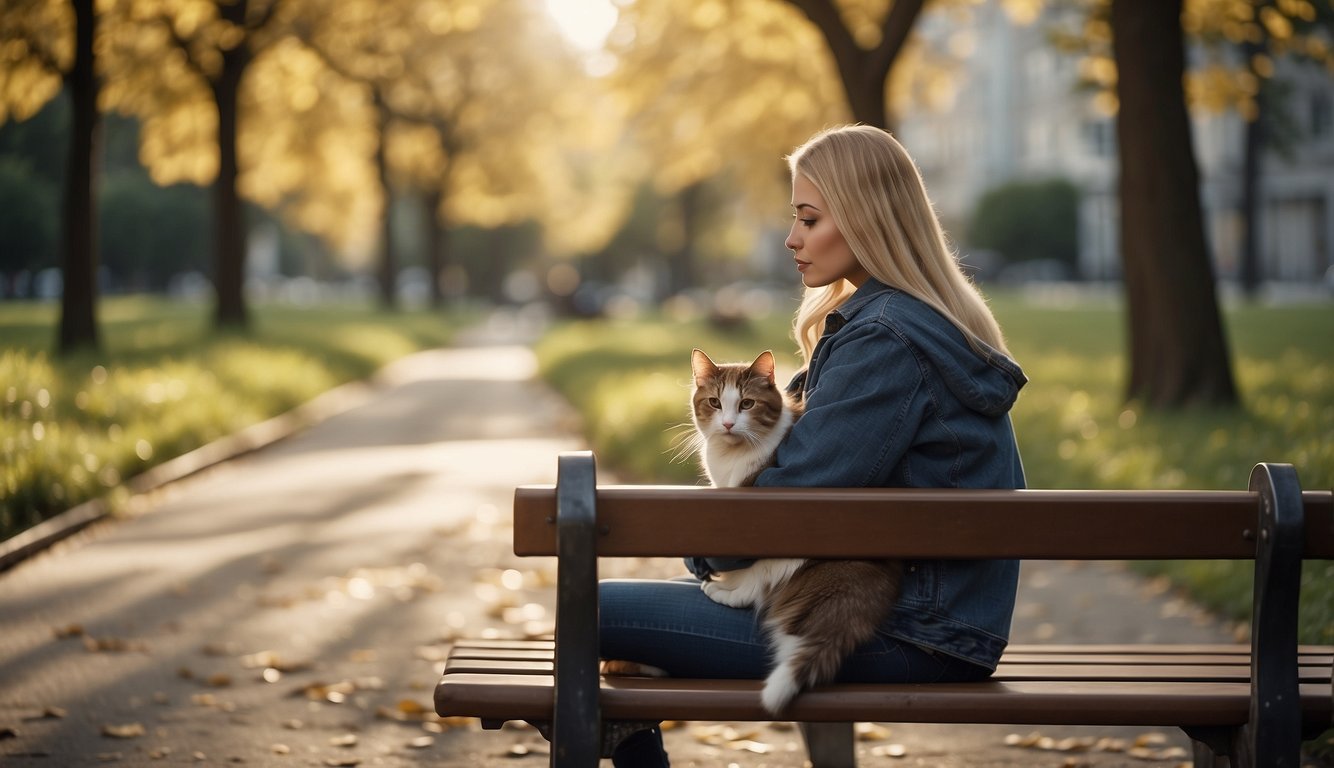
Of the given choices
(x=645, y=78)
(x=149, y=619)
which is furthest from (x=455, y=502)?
(x=645, y=78)

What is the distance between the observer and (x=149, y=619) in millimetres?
6859

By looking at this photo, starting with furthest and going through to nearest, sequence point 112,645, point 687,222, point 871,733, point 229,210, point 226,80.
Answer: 1. point 687,222
2. point 229,210
3. point 226,80
4. point 112,645
5. point 871,733

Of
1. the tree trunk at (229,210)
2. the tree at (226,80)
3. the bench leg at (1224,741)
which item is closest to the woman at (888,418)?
the bench leg at (1224,741)

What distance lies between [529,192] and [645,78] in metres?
24.8

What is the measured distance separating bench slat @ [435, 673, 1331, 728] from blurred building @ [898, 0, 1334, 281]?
54778 millimetres

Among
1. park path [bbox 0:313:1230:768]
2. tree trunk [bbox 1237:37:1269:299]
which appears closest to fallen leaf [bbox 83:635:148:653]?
park path [bbox 0:313:1230:768]

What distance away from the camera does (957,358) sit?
3.16 metres

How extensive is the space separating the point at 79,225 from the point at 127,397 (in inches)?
221

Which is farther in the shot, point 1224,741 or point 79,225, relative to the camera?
point 79,225

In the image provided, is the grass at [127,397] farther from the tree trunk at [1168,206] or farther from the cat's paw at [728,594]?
the tree trunk at [1168,206]

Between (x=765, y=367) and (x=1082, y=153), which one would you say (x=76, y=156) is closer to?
(x=765, y=367)

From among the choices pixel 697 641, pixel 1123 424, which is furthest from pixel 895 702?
pixel 1123 424

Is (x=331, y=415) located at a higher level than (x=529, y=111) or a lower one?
lower

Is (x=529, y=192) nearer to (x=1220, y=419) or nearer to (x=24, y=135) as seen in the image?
(x=24, y=135)
